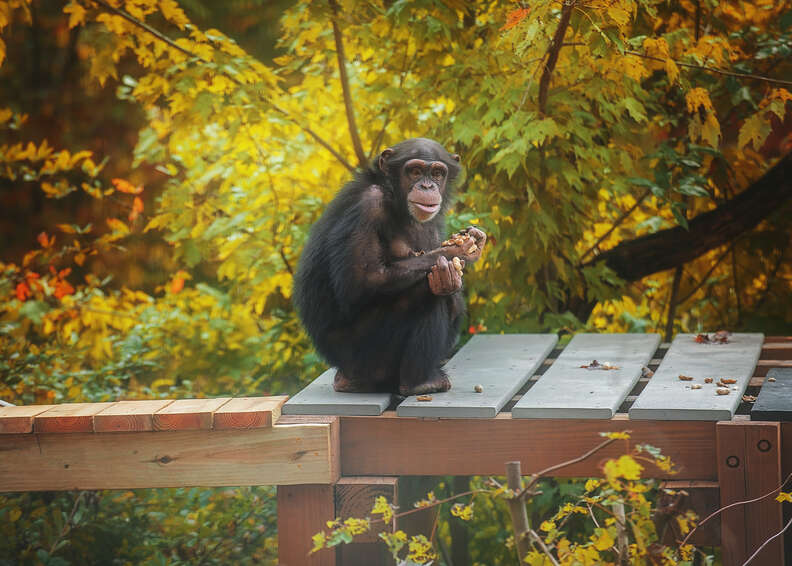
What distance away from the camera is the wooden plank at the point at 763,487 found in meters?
2.66

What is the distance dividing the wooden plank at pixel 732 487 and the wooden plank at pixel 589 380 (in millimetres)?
345

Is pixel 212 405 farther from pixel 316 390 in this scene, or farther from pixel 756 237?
pixel 756 237

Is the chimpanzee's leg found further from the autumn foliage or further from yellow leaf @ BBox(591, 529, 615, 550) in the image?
yellow leaf @ BBox(591, 529, 615, 550)

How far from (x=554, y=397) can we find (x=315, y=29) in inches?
88.6

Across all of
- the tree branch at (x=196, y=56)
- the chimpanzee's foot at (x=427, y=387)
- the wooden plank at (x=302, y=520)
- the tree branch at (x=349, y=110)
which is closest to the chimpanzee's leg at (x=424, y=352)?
the chimpanzee's foot at (x=427, y=387)

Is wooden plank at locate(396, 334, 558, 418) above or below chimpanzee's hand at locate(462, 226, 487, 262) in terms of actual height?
below

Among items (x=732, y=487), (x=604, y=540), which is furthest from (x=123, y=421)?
(x=732, y=487)

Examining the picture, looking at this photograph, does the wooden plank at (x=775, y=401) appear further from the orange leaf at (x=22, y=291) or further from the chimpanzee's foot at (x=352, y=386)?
the orange leaf at (x=22, y=291)

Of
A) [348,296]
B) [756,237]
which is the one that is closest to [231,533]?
[348,296]

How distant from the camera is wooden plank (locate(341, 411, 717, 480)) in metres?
2.83

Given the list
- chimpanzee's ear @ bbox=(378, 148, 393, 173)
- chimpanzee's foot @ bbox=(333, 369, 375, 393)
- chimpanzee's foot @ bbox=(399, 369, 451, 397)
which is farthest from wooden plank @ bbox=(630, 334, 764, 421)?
chimpanzee's ear @ bbox=(378, 148, 393, 173)

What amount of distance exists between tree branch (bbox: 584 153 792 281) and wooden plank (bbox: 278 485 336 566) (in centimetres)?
245

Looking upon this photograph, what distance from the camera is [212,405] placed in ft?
9.91

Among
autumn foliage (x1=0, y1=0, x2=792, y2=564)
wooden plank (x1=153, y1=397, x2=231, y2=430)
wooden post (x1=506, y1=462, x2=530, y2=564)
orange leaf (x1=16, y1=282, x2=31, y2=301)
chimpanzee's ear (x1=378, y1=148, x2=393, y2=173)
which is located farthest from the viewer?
orange leaf (x1=16, y1=282, x2=31, y2=301)
